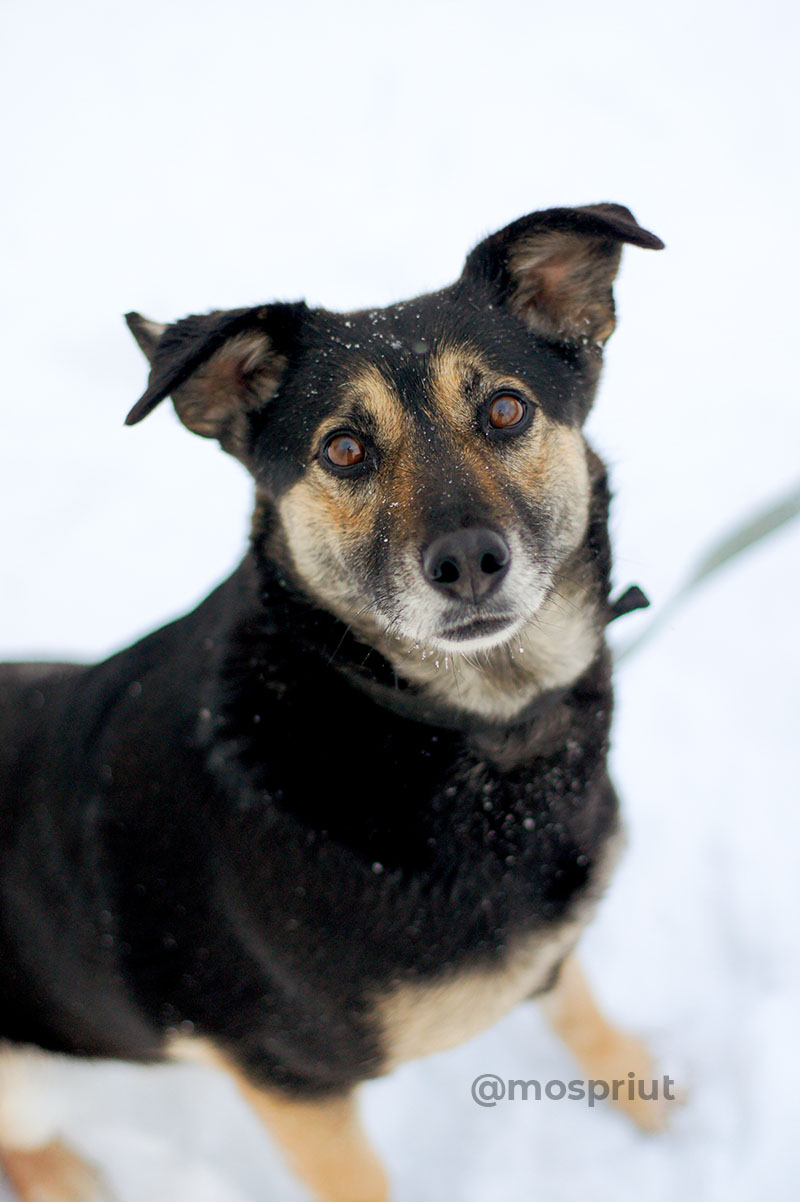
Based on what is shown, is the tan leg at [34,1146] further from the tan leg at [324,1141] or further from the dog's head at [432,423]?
the dog's head at [432,423]

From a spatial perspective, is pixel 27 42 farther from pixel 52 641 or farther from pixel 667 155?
pixel 52 641

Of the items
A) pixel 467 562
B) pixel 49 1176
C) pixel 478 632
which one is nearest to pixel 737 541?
pixel 478 632

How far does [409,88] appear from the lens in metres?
6.80

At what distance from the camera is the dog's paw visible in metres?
2.97

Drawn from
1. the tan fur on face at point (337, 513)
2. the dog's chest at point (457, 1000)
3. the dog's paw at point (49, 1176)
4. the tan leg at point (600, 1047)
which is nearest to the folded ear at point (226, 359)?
the tan fur on face at point (337, 513)

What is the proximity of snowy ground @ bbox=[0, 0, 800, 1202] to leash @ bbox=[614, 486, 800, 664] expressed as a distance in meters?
0.43

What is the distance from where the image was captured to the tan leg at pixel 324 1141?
2.43 metres

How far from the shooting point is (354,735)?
225cm

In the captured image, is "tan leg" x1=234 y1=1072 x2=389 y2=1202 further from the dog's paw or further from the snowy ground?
the dog's paw

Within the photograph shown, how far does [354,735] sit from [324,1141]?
1.18m

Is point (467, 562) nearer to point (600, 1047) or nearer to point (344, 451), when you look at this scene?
point (344, 451)

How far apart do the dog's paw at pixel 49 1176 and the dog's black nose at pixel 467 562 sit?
8.12 ft

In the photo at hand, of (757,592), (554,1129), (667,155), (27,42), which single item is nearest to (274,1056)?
(554,1129)

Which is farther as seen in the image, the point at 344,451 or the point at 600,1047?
the point at 600,1047
